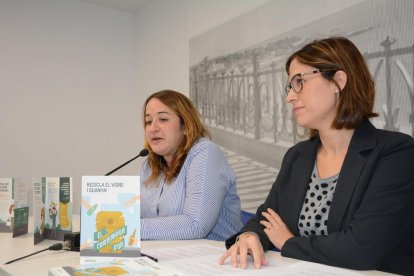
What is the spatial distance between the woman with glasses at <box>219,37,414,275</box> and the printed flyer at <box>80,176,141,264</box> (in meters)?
0.28

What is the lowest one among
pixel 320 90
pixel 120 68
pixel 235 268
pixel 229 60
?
pixel 235 268

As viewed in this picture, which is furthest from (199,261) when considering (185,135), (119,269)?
(185,135)

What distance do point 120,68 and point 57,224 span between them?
299 cm

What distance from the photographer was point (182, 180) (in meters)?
1.81

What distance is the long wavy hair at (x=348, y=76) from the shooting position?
140 cm

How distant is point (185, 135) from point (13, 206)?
88cm

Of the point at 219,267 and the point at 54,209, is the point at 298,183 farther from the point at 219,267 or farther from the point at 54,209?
the point at 54,209

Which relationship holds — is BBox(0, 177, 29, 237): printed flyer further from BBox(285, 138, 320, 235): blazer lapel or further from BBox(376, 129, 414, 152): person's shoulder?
BBox(376, 129, 414, 152): person's shoulder

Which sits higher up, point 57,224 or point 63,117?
point 63,117

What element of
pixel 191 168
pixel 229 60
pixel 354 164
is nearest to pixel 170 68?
pixel 229 60

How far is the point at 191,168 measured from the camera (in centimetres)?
177

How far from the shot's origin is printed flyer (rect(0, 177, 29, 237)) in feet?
5.51

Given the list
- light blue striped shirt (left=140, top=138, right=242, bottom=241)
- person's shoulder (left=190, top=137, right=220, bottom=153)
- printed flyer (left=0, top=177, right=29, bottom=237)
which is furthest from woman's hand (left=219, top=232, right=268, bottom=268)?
printed flyer (left=0, top=177, right=29, bottom=237)

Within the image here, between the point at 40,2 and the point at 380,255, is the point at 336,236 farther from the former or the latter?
the point at 40,2
